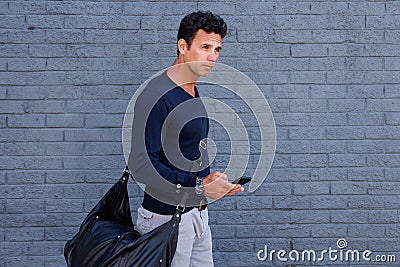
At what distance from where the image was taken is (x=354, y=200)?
4707 mm

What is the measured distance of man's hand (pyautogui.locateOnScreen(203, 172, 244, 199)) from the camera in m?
2.73

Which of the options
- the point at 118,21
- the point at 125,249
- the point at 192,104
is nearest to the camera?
the point at 125,249

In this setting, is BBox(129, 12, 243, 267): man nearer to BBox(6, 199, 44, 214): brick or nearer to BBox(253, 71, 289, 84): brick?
BBox(253, 71, 289, 84): brick

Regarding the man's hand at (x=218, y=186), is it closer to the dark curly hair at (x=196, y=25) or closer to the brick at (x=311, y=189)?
the dark curly hair at (x=196, y=25)

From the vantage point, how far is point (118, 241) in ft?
9.16

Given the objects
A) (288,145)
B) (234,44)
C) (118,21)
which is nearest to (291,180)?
(288,145)

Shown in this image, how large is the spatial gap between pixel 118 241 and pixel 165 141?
474 mm

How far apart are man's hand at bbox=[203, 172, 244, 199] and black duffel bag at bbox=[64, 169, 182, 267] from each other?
0.53 feet

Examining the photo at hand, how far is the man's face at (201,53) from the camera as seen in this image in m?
2.97

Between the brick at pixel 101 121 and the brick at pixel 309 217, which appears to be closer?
the brick at pixel 101 121

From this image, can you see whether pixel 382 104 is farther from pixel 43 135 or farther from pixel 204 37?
pixel 43 135

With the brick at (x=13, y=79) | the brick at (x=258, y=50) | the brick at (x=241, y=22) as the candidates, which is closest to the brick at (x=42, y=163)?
the brick at (x=13, y=79)

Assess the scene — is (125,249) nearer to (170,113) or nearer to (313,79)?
(170,113)

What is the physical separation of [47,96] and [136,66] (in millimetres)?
656
